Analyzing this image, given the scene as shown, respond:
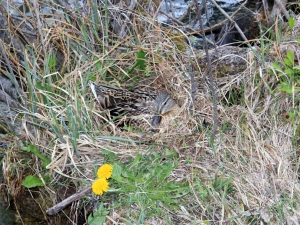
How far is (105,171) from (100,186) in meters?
0.13

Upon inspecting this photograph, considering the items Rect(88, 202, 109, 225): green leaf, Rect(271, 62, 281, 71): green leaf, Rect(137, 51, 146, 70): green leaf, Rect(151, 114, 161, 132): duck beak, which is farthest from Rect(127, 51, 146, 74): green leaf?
Rect(88, 202, 109, 225): green leaf

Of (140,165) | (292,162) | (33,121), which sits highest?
(33,121)

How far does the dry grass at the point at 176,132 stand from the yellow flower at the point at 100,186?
0.13 m

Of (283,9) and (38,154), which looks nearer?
(38,154)

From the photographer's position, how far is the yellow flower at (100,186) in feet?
9.69

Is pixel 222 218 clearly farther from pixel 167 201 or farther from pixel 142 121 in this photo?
pixel 142 121

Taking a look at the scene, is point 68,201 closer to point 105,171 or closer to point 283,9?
point 105,171

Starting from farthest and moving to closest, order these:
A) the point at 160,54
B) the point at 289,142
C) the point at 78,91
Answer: the point at 160,54, the point at 78,91, the point at 289,142

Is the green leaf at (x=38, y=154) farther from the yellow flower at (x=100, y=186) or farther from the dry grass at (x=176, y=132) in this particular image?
the yellow flower at (x=100, y=186)

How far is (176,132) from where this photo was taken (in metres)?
3.58

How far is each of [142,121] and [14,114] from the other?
1.05m

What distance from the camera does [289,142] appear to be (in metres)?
3.45

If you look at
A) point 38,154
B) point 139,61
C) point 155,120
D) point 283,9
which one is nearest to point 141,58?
point 139,61

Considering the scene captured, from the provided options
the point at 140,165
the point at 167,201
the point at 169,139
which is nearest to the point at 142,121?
the point at 169,139
